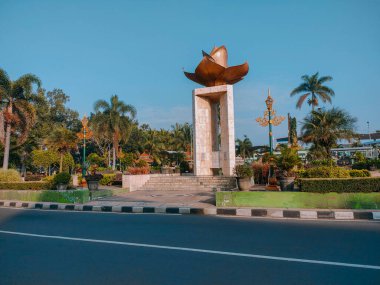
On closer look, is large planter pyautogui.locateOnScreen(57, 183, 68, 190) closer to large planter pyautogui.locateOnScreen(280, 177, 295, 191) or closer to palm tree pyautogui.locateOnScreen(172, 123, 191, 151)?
large planter pyautogui.locateOnScreen(280, 177, 295, 191)

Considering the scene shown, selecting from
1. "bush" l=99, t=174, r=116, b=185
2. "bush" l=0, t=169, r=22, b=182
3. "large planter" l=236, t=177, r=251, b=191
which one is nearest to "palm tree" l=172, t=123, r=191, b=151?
"bush" l=99, t=174, r=116, b=185

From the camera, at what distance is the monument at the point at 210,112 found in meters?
21.1

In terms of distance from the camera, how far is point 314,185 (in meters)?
9.98

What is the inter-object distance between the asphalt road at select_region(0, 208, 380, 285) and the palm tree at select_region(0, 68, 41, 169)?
21.6 meters

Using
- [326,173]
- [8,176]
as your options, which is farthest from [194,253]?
[8,176]

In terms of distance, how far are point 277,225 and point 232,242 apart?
2.28m

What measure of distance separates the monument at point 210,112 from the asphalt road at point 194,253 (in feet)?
44.3

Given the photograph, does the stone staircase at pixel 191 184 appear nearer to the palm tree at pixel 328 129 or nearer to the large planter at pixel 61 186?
the large planter at pixel 61 186

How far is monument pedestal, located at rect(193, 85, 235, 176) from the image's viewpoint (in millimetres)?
21031

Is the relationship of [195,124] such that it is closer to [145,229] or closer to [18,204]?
[18,204]

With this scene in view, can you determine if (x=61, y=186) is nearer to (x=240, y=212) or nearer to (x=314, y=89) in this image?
(x=240, y=212)

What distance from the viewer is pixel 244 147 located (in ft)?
204

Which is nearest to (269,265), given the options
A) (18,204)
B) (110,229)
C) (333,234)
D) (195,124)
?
(333,234)

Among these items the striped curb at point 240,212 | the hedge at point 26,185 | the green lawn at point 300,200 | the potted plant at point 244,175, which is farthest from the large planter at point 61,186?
the potted plant at point 244,175
